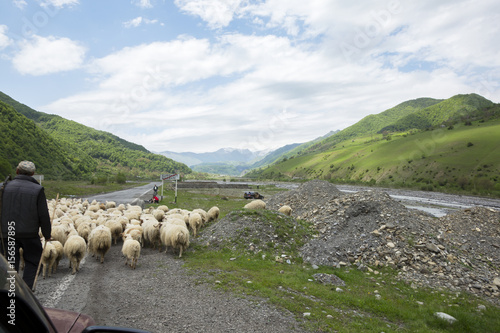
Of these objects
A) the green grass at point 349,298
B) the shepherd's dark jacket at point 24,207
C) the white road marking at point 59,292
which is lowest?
the green grass at point 349,298

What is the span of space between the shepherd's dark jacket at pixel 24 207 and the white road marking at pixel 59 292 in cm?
283

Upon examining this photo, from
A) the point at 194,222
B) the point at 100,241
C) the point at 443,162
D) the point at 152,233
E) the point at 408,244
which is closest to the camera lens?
the point at 100,241

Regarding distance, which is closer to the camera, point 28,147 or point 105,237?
point 105,237

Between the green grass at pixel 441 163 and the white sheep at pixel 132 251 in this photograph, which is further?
the green grass at pixel 441 163

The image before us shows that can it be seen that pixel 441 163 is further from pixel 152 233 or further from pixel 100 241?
pixel 100 241

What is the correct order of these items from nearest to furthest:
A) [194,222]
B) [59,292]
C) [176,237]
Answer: [59,292] < [176,237] < [194,222]

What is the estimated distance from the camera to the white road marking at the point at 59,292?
7394mm

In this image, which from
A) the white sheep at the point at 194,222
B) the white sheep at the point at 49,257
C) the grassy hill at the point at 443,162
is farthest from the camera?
the grassy hill at the point at 443,162

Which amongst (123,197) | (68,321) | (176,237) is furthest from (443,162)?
(68,321)

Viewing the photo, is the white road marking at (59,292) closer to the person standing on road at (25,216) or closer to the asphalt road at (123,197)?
the person standing on road at (25,216)

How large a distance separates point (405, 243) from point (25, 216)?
49.8 feet

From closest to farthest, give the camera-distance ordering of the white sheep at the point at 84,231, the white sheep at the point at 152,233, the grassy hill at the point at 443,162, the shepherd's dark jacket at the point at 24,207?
the shepherd's dark jacket at the point at 24,207, the white sheep at the point at 84,231, the white sheep at the point at 152,233, the grassy hill at the point at 443,162

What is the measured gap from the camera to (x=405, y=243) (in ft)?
45.3

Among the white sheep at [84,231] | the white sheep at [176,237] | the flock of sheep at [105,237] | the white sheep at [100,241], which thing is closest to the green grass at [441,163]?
the white sheep at [176,237]
